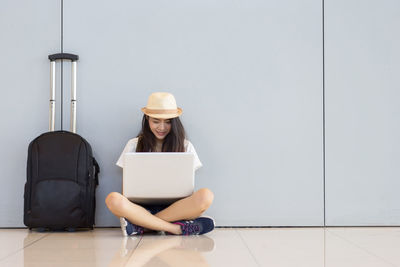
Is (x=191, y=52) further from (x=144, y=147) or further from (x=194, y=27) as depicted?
(x=144, y=147)

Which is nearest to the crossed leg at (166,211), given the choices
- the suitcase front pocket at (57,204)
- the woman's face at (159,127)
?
the suitcase front pocket at (57,204)

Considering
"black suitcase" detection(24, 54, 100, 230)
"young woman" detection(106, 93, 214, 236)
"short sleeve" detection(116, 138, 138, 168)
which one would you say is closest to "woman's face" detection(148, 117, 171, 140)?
"young woman" detection(106, 93, 214, 236)

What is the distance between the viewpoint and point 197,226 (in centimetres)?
263

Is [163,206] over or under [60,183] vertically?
under

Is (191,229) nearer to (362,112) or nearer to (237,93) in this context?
(237,93)

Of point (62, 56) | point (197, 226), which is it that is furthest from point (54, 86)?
point (197, 226)

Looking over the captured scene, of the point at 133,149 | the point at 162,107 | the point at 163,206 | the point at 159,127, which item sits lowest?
the point at 163,206

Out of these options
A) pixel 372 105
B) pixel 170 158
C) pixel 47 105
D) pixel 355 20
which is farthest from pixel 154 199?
pixel 355 20

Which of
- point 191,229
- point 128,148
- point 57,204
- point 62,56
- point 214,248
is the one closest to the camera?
point 214,248

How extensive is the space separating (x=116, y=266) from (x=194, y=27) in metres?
1.73

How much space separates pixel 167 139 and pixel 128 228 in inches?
23.4

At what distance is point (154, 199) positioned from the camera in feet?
8.39

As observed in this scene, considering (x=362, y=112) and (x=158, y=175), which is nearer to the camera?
(x=158, y=175)

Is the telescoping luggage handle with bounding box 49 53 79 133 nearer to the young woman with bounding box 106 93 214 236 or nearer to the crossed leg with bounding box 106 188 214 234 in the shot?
the young woman with bounding box 106 93 214 236
